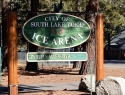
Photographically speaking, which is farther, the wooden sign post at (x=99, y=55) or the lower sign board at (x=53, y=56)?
the wooden sign post at (x=99, y=55)

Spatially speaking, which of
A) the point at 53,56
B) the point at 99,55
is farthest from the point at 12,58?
the point at 99,55

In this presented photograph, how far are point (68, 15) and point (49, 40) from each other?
987 mm

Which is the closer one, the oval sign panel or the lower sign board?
the lower sign board

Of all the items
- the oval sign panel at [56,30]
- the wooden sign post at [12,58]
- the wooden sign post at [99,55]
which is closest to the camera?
the wooden sign post at [12,58]

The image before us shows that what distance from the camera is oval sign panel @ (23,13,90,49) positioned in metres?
11.5

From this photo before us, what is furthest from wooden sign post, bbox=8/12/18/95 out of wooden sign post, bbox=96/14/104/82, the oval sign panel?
wooden sign post, bbox=96/14/104/82

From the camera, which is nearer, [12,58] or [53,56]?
[12,58]

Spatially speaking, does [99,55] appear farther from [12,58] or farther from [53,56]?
[12,58]

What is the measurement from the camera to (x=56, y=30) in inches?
455

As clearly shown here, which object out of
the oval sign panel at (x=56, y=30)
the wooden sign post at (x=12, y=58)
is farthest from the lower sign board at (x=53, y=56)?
the wooden sign post at (x=12, y=58)

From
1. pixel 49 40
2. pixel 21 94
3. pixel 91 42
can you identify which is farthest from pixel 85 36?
pixel 91 42

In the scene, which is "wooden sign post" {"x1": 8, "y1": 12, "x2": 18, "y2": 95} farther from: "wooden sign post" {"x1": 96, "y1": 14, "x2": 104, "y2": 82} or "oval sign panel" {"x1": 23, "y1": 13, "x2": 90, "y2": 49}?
"wooden sign post" {"x1": 96, "y1": 14, "x2": 104, "y2": 82}

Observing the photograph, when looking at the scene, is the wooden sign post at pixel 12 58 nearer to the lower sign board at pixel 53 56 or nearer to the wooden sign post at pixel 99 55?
the lower sign board at pixel 53 56

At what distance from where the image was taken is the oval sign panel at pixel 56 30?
11.5 metres
